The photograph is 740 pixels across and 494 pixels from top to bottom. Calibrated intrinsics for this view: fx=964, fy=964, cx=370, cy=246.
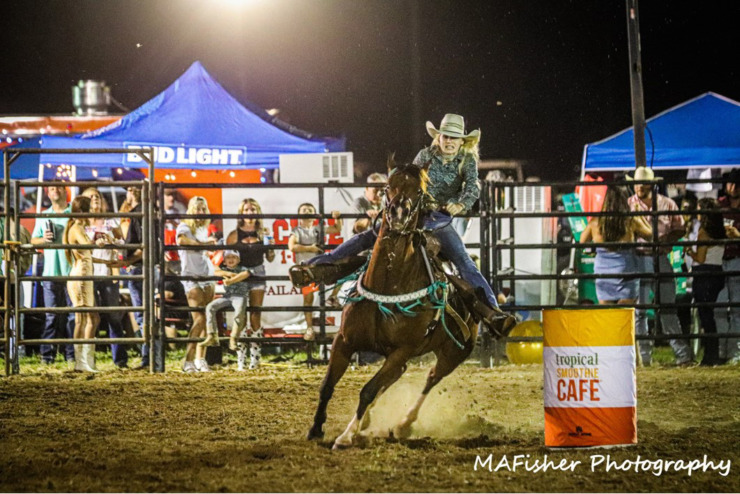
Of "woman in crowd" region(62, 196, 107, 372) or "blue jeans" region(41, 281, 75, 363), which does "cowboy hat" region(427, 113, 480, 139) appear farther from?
"blue jeans" region(41, 281, 75, 363)

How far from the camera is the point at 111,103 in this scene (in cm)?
2261

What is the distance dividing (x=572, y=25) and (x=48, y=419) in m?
22.9

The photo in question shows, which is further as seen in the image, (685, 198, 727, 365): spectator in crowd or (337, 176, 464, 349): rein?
(685, 198, 727, 365): spectator in crowd

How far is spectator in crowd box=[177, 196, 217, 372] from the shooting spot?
10.5 metres

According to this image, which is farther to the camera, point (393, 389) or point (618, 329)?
point (393, 389)

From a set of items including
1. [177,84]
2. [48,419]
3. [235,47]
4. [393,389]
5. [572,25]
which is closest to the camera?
[48,419]

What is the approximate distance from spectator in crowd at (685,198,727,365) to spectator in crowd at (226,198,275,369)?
483 centimetres

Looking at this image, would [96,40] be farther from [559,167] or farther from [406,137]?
[559,167]

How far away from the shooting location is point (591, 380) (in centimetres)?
589

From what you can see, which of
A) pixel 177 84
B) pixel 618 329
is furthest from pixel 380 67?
pixel 618 329

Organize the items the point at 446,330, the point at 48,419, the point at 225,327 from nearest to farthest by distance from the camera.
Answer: the point at 446,330 → the point at 48,419 → the point at 225,327

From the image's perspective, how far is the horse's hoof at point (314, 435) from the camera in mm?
6199

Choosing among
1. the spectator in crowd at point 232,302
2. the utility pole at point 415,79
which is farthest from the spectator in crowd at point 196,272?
the utility pole at point 415,79

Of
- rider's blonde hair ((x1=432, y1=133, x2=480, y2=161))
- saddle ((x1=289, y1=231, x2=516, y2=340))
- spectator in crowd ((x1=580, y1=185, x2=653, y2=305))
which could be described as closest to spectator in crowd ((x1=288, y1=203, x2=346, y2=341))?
Result: spectator in crowd ((x1=580, y1=185, x2=653, y2=305))
